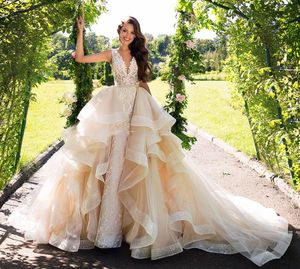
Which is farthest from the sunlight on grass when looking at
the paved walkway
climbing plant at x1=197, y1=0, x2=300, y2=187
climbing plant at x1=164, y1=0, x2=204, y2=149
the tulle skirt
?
the paved walkway

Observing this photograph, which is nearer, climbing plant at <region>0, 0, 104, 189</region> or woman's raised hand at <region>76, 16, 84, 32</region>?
woman's raised hand at <region>76, 16, 84, 32</region>

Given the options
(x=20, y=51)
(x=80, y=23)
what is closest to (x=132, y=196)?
(x=80, y=23)

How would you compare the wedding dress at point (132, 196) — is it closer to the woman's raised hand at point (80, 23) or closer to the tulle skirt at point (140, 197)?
the tulle skirt at point (140, 197)

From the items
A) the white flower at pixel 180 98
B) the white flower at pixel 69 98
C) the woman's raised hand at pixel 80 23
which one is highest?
the woman's raised hand at pixel 80 23

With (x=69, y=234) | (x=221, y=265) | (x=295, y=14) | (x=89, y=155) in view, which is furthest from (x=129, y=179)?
(x=295, y=14)

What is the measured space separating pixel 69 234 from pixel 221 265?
1562 millimetres

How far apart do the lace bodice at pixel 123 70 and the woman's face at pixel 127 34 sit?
17 cm

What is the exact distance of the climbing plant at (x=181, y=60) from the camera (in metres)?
6.18

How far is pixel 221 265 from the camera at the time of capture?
423cm

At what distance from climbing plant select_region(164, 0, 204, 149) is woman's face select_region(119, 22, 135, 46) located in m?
1.34

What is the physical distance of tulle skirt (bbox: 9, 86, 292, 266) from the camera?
4535mm

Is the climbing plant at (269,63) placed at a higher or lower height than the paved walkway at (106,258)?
higher

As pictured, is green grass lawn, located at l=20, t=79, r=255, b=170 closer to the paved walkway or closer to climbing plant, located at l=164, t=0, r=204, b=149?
climbing plant, located at l=164, t=0, r=204, b=149

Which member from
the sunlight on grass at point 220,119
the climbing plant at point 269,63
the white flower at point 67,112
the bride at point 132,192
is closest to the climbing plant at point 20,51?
the white flower at point 67,112
